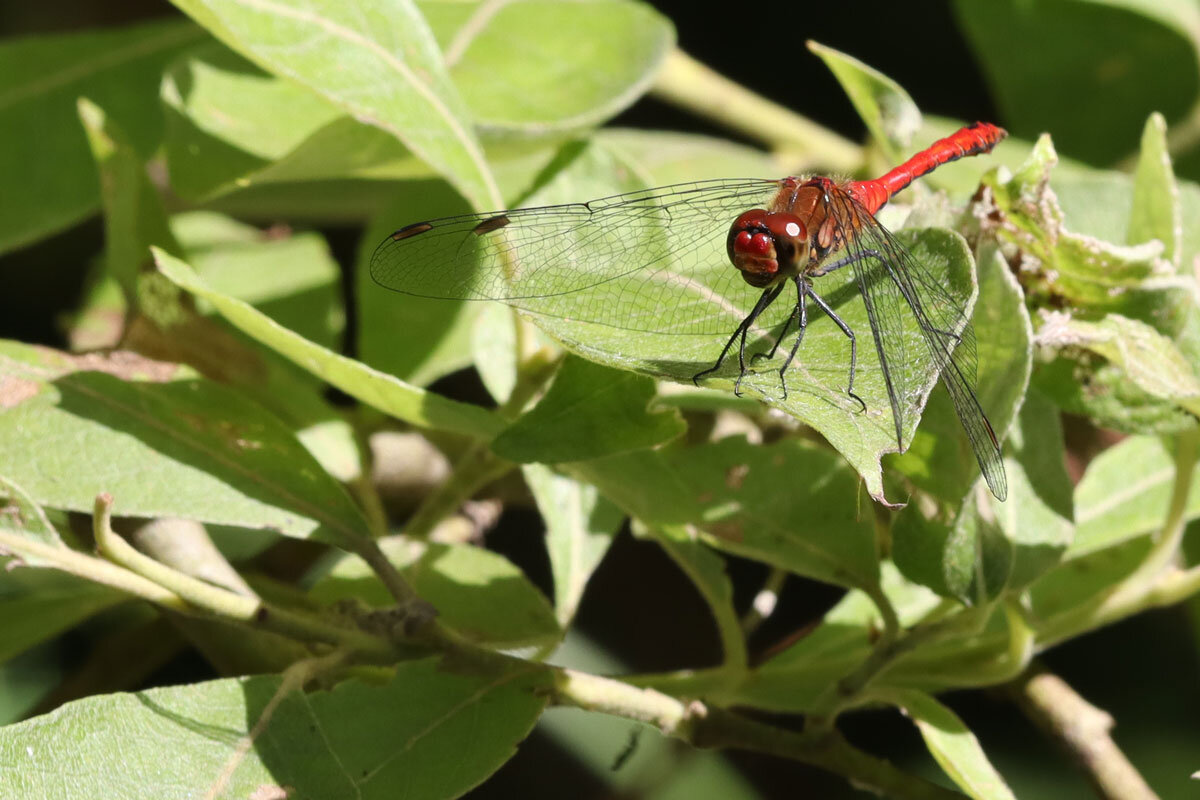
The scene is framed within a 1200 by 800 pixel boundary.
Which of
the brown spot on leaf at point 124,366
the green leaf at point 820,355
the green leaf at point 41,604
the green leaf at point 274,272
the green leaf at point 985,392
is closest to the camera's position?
the green leaf at point 820,355

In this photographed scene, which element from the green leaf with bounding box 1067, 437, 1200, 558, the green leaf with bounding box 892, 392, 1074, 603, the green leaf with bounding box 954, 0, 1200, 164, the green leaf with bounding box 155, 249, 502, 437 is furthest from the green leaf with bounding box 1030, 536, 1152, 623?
the green leaf with bounding box 954, 0, 1200, 164

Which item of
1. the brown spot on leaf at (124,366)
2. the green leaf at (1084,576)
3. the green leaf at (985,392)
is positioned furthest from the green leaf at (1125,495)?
the brown spot on leaf at (124,366)

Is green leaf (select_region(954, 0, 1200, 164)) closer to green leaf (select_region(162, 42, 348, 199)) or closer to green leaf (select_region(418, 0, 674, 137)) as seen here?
green leaf (select_region(418, 0, 674, 137))

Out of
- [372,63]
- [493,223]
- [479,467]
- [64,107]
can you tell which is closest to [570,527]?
[479,467]

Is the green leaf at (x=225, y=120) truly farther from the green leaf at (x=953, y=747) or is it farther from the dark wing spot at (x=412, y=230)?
the green leaf at (x=953, y=747)

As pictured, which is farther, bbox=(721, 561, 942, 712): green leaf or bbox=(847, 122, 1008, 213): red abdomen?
bbox=(847, 122, 1008, 213): red abdomen

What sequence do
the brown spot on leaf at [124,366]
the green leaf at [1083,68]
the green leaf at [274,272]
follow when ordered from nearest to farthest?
the brown spot on leaf at [124,366]
the green leaf at [274,272]
the green leaf at [1083,68]

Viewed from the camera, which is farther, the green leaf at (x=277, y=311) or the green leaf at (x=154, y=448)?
the green leaf at (x=277, y=311)

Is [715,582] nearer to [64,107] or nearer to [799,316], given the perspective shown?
[799,316]
